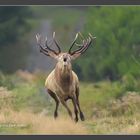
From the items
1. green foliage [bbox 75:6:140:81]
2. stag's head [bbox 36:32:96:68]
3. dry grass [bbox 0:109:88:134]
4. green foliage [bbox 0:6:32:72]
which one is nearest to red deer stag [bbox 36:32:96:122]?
stag's head [bbox 36:32:96:68]

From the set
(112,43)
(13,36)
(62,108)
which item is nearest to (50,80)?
(62,108)

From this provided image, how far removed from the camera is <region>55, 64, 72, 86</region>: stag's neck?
59.8 ft

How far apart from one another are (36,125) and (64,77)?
111 centimetres

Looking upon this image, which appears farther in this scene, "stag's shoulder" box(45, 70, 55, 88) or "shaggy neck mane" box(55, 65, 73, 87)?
"stag's shoulder" box(45, 70, 55, 88)

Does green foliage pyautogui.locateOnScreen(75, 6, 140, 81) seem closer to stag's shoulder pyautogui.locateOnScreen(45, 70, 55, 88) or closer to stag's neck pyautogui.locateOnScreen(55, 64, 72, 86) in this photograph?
stag's shoulder pyautogui.locateOnScreen(45, 70, 55, 88)

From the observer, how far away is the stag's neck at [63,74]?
59.8ft

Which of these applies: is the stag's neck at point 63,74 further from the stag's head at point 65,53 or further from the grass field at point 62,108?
the grass field at point 62,108

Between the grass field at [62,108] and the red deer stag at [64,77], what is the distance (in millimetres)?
371

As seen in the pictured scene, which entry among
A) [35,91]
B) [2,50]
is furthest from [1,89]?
[2,50]

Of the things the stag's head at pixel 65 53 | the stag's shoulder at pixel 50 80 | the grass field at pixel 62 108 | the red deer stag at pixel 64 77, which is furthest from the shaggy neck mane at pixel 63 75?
the grass field at pixel 62 108

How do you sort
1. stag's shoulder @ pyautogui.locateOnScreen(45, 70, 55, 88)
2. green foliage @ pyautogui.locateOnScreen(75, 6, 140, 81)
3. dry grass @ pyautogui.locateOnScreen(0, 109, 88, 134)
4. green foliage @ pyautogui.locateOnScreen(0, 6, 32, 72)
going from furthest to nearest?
green foliage @ pyautogui.locateOnScreen(75, 6, 140, 81) → green foliage @ pyautogui.locateOnScreen(0, 6, 32, 72) → stag's shoulder @ pyautogui.locateOnScreen(45, 70, 55, 88) → dry grass @ pyautogui.locateOnScreen(0, 109, 88, 134)

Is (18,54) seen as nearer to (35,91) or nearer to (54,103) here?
(35,91)

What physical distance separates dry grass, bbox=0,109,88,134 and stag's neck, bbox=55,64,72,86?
2.59ft

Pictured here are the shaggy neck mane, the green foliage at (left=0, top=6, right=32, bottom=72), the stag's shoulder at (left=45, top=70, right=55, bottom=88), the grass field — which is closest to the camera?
the shaggy neck mane
